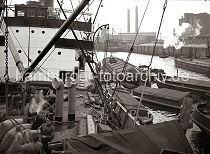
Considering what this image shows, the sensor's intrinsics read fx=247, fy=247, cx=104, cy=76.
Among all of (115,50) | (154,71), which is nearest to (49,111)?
(154,71)

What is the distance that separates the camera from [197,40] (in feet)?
311

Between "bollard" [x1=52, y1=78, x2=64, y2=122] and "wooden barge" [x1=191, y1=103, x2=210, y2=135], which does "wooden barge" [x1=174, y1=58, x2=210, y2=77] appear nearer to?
"wooden barge" [x1=191, y1=103, x2=210, y2=135]

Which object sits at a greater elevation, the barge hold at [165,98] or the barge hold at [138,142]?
the barge hold at [138,142]

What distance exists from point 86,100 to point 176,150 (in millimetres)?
11863

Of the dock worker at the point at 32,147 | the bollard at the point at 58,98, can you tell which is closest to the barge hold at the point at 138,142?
the dock worker at the point at 32,147

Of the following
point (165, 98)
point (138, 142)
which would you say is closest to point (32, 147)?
point (138, 142)

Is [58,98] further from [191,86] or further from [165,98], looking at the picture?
[191,86]

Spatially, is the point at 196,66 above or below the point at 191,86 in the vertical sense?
above

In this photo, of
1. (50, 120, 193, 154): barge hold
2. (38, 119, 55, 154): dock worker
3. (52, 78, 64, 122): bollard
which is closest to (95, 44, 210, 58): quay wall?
(52, 78, 64, 122): bollard

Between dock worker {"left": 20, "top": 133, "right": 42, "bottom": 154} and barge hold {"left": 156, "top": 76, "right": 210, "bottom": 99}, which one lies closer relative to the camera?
dock worker {"left": 20, "top": 133, "right": 42, "bottom": 154}

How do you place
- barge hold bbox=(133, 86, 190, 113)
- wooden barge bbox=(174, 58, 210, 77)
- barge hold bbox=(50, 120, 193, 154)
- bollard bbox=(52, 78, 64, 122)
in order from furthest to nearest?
1. wooden barge bbox=(174, 58, 210, 77)
2. barge hold bbox=(133, 86, 190, 113)
3. bollard bbox=(52, 78, 64, 122)
4. barge hold bbox=(50, 120, 193, 154)

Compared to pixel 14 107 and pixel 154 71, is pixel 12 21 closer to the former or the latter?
pixel 14 107

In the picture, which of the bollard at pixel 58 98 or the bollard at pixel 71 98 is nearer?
the bollard at pixel 58 98

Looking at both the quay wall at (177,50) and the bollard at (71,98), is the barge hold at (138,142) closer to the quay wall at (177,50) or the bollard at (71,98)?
the bollard at (71,98)
